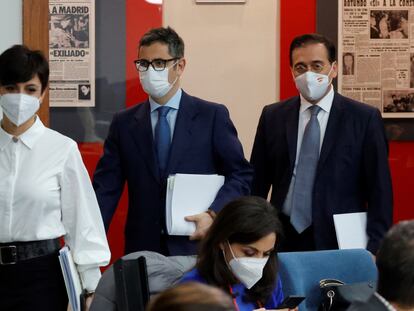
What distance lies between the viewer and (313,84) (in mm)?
4055

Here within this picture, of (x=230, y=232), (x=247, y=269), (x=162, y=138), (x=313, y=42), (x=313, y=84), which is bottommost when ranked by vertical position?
(x=247, y=269)

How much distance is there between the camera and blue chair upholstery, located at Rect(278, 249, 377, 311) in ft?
11.1

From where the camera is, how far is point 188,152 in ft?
12.6

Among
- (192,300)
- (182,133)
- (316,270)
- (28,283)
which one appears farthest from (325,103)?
(192,300)

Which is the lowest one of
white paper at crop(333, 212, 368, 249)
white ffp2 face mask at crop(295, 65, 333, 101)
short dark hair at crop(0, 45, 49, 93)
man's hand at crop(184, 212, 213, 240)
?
white paper at crop(333, 212, 368, 249)

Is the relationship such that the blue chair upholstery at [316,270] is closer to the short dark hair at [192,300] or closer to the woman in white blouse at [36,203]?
the woman in white blouse at [36,203]

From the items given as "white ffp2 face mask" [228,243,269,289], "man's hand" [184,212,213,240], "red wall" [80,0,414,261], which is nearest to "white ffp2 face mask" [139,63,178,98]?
"man's hand" [184,212,213,240]

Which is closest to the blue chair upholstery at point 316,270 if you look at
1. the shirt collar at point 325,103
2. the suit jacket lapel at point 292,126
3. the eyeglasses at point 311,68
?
the suit jacket lapel at point 292,126

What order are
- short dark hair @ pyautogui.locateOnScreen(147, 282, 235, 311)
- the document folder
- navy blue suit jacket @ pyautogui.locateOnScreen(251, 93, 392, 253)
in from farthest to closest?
navy blue suit jacket @ pyautogui.locateOnScreen(251, 93, 392, 253)
the document folder
short dark hair @ pyautogui.locateOnScreen(147, 282, 235, 311)

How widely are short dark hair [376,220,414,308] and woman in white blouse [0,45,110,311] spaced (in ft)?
4.65

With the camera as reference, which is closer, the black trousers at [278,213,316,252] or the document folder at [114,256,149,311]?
the document folder at [114,256,149,311]

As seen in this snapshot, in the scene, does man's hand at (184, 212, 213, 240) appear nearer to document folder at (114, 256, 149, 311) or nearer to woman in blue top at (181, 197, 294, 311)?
woman in blue top at (181, 197, 294, 311)

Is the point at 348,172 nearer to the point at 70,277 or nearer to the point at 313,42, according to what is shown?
the point at 313,42

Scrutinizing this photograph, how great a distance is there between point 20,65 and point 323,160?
1416 millimetres
